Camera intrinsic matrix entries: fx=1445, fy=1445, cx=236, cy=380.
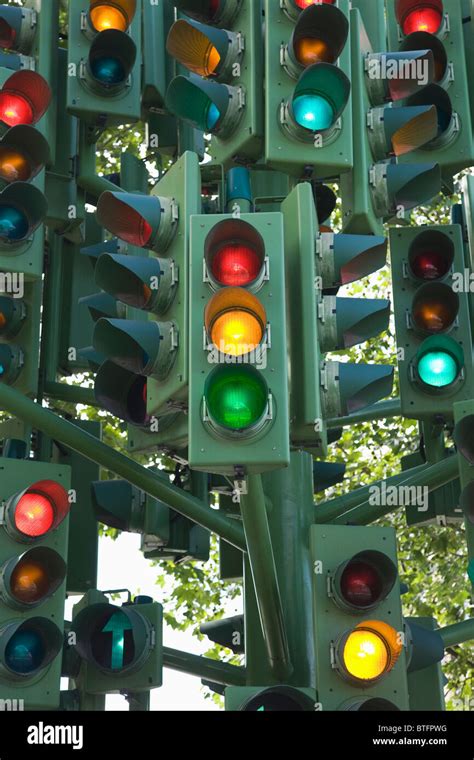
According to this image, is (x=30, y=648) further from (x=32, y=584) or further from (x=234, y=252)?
(x=234, y=252)

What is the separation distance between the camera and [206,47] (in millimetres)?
6828

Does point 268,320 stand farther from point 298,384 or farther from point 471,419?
point 471,419

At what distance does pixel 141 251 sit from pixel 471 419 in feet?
6.21

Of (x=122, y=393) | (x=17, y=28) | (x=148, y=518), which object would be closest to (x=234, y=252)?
(x=122, y=393)

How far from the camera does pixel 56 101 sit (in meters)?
8.55

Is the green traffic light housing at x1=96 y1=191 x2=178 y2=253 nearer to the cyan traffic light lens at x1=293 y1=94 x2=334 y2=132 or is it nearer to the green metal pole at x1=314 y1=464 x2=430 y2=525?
the cyan traffic light lens at x1=293 y1=94 x2=334 y2=132

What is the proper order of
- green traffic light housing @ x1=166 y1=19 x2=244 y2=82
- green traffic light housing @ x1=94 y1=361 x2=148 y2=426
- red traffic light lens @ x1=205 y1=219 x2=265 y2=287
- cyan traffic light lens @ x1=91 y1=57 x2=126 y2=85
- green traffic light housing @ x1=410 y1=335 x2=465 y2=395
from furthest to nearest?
cyan traffic light lens @ x1=91 y1=57 x2=126 y2=85 < green traffic light housing @ x1=410 y1=335 x2=465 y2=395 < green traffic light housing @ x1=166 y1=19 x2=244 y2=82 < green traffic light housing @ x1=94 y1=361 x2=148 y2=426 < red traffic light lens @ x1=205 y1=219 x2=265 y2=287

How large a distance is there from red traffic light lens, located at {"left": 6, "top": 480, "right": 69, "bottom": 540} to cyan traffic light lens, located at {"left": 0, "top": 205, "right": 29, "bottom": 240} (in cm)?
124

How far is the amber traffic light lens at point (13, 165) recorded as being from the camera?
6.95 metres

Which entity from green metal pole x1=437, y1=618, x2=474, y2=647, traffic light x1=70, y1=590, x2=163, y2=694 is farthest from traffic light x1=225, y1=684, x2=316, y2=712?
green metal pole x1=437, y1=618, x2=474, y2=647

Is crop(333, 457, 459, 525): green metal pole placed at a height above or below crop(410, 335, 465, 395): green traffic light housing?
below

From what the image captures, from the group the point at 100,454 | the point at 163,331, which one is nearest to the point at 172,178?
the point at 163,331

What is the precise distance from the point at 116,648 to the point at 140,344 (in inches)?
94.7

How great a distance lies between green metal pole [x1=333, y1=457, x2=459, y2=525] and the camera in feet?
26.2
